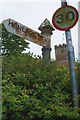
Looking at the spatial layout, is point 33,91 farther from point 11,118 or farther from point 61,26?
point 61,26

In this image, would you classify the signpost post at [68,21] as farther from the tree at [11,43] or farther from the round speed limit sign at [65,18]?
the tree at [11,43]

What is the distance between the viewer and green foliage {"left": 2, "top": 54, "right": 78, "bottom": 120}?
501 centimetres

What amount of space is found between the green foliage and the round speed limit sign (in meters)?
1.00

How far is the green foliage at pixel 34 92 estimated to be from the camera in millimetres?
5008

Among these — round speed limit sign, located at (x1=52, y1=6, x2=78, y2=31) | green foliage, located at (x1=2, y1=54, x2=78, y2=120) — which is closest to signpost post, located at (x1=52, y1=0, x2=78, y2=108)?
round speed limit sign, located at (x1=52, y1=6, x2=78, y2=31)

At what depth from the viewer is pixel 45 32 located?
7.43 m

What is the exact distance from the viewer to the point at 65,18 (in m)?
5.61

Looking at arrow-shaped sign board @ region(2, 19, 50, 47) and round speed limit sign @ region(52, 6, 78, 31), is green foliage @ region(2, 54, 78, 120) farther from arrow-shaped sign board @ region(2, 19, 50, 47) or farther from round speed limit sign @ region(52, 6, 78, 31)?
round speed limit sign @ region(52, 6, 78, 31)

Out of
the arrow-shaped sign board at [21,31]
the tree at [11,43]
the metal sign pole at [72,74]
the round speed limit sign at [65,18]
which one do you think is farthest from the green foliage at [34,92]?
the tree at [11,43]

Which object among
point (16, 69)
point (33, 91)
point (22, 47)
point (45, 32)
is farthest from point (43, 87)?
point (22, 47)

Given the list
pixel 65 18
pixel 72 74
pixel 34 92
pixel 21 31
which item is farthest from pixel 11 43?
pixel 72 74

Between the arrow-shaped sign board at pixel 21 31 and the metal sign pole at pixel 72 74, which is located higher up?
the arrow-shaped sign board at pixel 21 31

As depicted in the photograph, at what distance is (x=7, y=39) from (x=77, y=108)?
13351 millimetres

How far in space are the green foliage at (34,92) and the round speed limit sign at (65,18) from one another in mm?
1004
